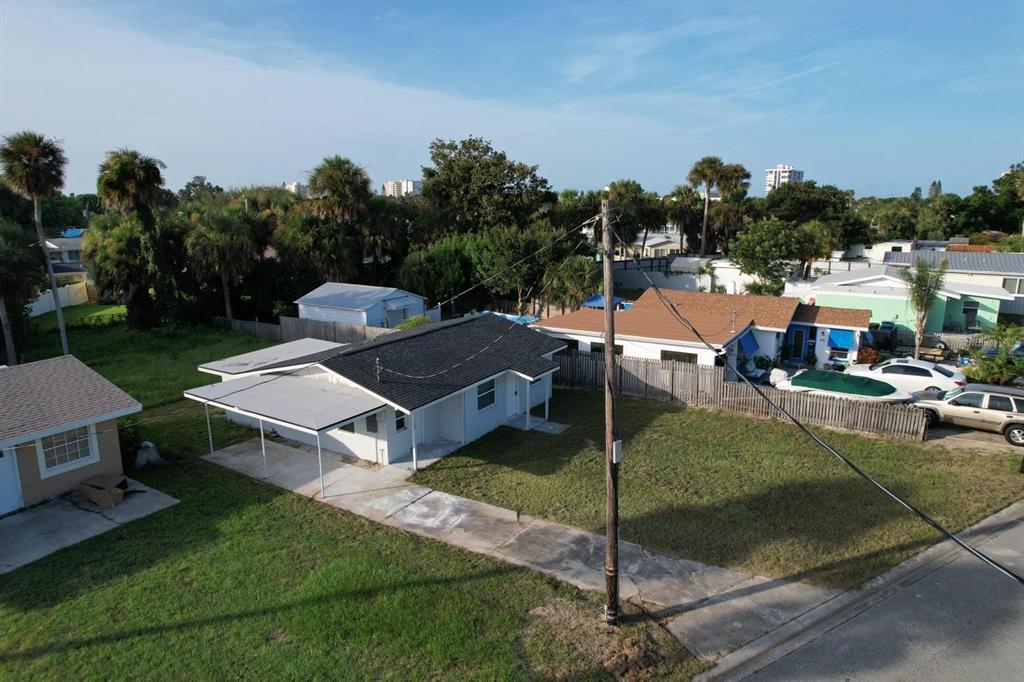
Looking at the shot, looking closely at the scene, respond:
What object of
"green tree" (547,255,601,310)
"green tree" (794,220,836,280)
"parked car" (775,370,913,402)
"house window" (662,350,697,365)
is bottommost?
"parked car" (775,370,913,402)

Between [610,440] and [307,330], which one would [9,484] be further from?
[307,330]

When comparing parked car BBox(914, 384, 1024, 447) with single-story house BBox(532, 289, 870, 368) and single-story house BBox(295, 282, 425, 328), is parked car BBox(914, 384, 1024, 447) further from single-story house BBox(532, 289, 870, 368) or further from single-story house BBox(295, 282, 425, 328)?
single-story house BBox(295, 282, 425, 328)

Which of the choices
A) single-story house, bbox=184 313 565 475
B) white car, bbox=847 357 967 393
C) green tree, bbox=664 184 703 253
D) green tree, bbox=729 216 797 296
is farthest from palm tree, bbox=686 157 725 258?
single-story house, bbox=184 313 565 475

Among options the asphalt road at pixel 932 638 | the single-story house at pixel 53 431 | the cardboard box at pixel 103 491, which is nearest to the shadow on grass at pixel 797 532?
the asphalt road at pixel 932 638

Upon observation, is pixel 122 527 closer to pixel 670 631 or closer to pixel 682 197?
pixel 670 631

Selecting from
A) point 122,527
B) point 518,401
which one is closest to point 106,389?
point 122,527

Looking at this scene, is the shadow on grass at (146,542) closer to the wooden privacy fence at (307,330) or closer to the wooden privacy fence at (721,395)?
the wooden privacy fence at (721,395)
